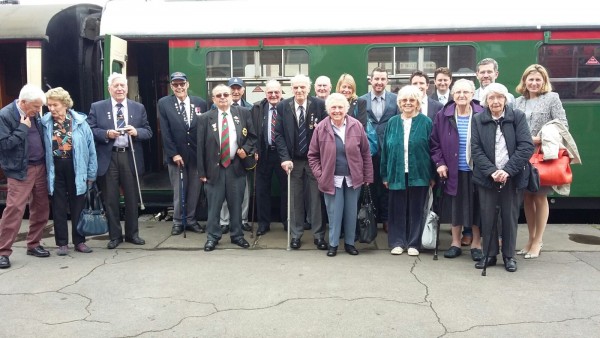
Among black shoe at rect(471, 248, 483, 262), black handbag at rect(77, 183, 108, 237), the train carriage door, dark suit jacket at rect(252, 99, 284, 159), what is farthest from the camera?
the train carriage door

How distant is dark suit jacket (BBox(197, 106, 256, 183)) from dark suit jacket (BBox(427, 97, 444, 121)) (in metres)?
2.08

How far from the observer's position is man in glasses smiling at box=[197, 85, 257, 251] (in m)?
6.21

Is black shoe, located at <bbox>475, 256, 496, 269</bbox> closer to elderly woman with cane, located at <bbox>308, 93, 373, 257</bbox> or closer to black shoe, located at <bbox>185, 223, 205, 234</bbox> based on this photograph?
elderly woman with cane, located at <bbox>308, 93, 373, 257</bbox>

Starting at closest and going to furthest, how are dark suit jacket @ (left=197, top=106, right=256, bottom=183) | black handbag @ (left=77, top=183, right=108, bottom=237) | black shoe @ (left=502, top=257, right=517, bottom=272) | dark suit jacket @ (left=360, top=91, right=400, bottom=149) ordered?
black shoe @ (left=502, top=257, right=517, bottom=272) < black handbag @ (left=77, top=183, right=108, bottom=237) < dark suit jacket @ (left=197, top=106, right=256, bottom=183) < dark suit jacket @ (left=360, top=91, right=400, bottom=149)

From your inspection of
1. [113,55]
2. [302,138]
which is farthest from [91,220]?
[302,138]

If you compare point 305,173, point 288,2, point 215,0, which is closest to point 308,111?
point 305,173

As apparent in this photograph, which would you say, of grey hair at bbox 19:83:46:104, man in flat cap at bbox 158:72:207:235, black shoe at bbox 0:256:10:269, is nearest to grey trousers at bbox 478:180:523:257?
man in flat cap at bbox 158:72:207:235

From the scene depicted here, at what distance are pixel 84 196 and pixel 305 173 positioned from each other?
8.31 feet

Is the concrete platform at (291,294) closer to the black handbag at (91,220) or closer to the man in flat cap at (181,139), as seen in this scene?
the black handbag at (91,220)

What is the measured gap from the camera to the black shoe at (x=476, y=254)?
579 cm

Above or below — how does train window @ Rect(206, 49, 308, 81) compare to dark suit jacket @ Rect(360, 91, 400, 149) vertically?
above

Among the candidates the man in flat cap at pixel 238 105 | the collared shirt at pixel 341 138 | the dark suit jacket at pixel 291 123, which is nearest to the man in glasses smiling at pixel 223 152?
the dark suit jacket at pixel 291 123

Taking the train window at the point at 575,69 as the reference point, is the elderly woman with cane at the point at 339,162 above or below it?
below

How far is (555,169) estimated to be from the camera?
560 centimetres
